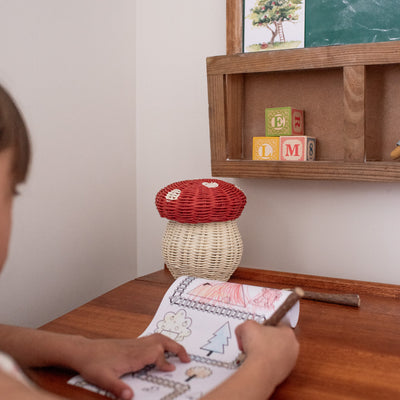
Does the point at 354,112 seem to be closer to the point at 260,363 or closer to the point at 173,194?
the point at 173,194

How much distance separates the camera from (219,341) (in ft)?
2.32

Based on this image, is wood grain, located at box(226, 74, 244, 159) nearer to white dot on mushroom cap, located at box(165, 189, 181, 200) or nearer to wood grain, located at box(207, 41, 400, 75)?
wood grain, located at box(207, 41, 400, 75)

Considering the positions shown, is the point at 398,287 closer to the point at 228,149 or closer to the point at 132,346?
the point at 228,149

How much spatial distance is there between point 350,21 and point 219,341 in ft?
2.42

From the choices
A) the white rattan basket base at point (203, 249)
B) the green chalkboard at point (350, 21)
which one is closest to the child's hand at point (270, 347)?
the white rattan basket base at point (203, 249)

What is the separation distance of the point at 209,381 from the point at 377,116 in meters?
0.71

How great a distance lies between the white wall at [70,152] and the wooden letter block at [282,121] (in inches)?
16.5

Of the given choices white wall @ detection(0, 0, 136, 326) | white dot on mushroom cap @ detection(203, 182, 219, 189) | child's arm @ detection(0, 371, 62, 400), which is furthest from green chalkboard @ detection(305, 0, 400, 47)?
child's arm @ detection(0, 371, 62, 400)

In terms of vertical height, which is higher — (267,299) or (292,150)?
(292,150)

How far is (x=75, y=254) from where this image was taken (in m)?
1.15

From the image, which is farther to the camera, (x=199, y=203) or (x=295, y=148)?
(x=295, y=148)

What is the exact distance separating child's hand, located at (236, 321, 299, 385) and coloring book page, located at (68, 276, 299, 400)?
0.06 m

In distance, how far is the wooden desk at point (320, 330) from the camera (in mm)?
606

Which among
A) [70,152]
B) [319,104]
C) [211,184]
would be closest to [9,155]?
[211,184]
